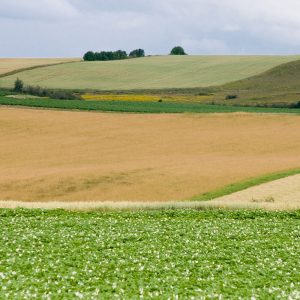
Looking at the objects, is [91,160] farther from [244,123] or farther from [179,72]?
[179,72]

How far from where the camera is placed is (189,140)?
60312mm

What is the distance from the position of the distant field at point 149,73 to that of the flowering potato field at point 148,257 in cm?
8877

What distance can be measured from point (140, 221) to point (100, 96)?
7707cm

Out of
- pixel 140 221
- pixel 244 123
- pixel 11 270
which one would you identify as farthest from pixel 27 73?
pixel 11 270

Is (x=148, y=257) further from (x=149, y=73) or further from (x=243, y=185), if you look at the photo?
(x=149, y=73)

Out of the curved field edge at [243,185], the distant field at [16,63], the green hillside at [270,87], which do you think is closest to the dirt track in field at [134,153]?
the curved field edge at [243,185]

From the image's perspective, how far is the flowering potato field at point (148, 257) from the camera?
1527 centimetres

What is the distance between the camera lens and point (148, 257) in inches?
730

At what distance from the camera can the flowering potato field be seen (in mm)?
15273

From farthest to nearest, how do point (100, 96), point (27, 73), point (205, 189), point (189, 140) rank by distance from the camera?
1. point (27, 73)
2. point (100, 96)
3. point (189, 140)
4. point (205, 189)

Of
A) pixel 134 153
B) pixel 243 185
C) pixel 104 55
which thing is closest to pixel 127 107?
pixel 134 153

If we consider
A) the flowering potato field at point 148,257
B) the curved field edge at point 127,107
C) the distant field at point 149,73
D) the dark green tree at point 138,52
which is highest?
the dark green tree at point 138,52

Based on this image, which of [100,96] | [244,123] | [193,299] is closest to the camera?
[193,299]

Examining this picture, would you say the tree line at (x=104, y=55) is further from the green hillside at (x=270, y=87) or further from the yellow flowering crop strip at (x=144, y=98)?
the yellow flowering crop strip at (x=144, y=98)
